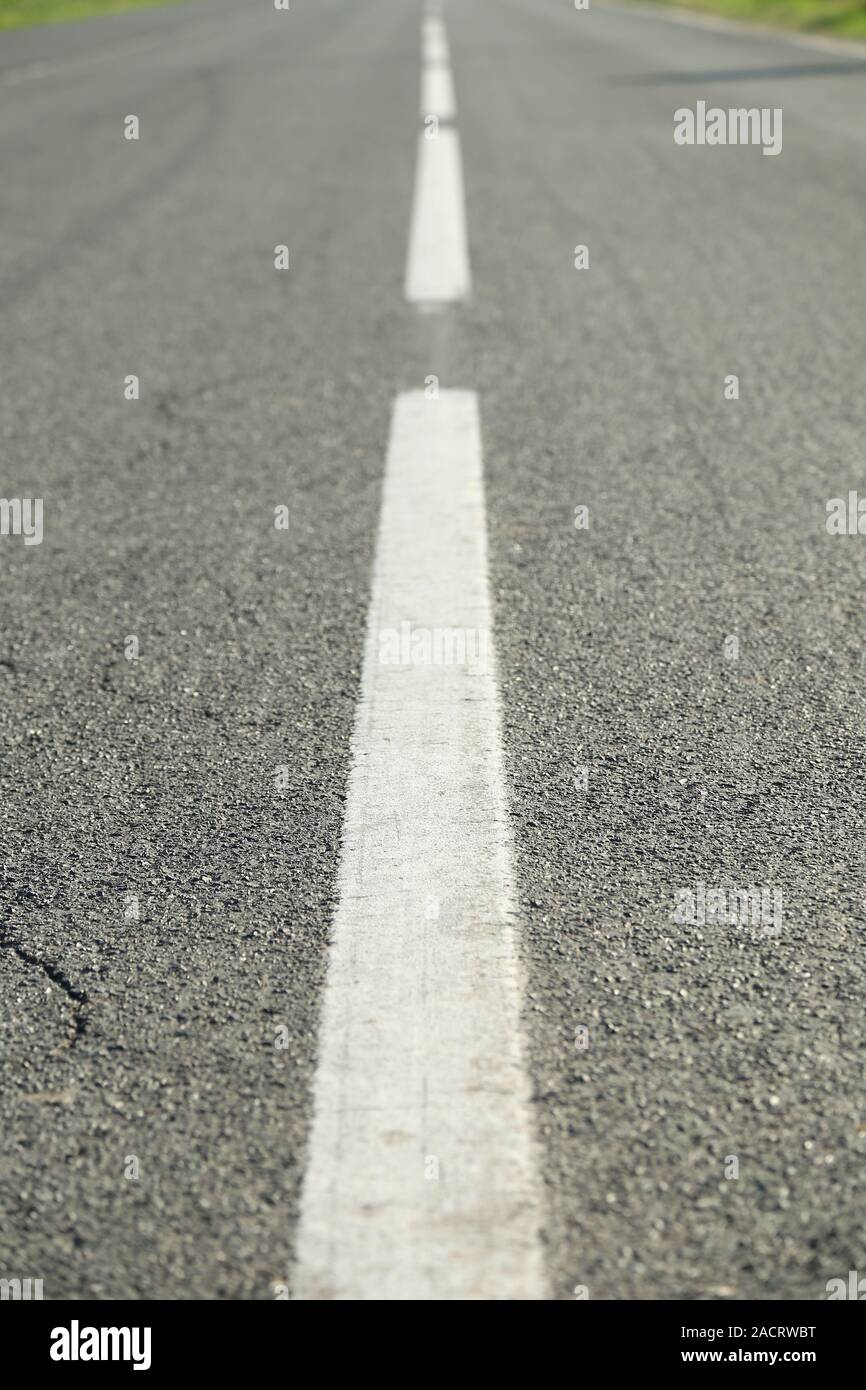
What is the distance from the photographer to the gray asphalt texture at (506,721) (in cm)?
162

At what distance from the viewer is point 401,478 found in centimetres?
393

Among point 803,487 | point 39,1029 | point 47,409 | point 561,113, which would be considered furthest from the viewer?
point 561,113

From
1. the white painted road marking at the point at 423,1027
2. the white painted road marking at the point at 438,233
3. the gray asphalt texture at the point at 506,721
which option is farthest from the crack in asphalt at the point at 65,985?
the white painted road marking at the point at 438,233

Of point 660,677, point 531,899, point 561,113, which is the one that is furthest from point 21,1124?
point 561,113

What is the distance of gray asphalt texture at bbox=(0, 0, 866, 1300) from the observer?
1619mm

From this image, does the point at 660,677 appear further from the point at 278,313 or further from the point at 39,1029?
the point at 278,313

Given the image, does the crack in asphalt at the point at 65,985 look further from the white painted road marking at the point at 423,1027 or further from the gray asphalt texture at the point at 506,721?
the white painted road marking at the point at 423,1027

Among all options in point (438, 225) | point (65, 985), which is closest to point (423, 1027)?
point (65, 985)

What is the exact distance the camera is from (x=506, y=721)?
2.62m

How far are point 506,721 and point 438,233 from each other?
520cm

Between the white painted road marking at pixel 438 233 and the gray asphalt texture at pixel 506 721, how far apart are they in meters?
0.14

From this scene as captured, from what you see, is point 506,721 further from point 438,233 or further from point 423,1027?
point 438,233

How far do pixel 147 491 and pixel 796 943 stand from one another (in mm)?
2455

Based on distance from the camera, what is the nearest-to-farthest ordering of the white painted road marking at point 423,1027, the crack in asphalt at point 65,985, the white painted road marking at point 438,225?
the white painted road marking at point 423,1027, the crack in asphalt at point 65,985, the white painted road marking at point 438,225
